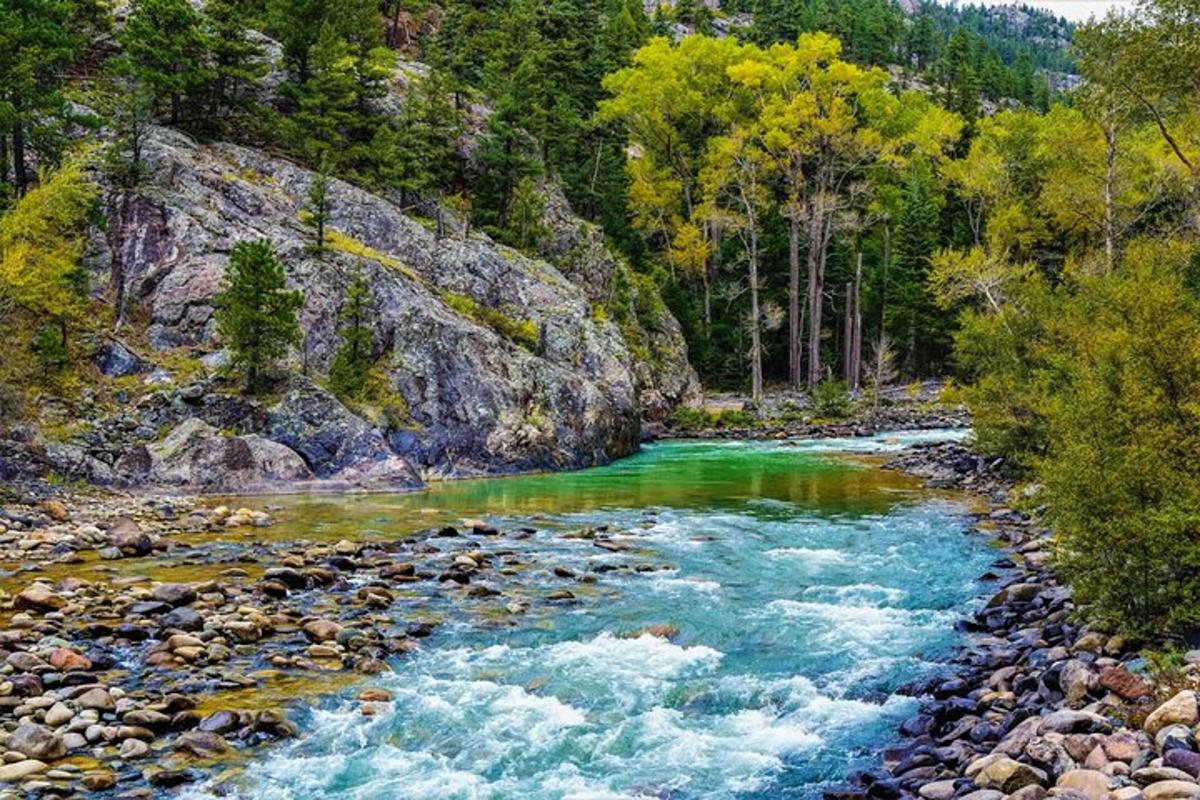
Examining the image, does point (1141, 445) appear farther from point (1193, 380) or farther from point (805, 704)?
A: point (805, 704)

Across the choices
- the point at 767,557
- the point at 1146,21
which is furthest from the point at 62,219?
the point at 1146,21

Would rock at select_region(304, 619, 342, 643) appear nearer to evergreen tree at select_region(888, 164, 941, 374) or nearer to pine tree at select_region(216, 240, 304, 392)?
pine tree at select_region(216, 240, 304, 392)

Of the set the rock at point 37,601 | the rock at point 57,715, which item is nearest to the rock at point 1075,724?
the rock at point 57,715

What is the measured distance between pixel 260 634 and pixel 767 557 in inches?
361

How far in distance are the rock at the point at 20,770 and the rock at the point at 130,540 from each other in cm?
868

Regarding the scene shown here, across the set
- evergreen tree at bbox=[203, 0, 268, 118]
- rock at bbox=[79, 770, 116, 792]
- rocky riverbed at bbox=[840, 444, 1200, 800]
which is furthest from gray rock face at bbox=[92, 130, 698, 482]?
rocky riverbed at bbox=[840, 444, 1200, 800]

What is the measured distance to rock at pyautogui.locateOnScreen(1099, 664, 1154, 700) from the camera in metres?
7.61

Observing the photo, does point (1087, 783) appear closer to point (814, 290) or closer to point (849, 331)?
point (814, 290)

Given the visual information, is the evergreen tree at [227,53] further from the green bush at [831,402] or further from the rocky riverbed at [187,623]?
the green bush at [831,402]

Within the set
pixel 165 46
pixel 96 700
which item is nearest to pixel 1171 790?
pixel 96 700

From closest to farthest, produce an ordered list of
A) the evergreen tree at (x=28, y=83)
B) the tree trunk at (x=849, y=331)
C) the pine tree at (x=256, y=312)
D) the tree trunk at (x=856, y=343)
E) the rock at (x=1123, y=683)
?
1. the rock at (x=1123, y=683)
2. the pine tree at (x=256, y=312)
3. the evergreen tree at (x=28, y=83)
4. the tree trunk at (x=856, y=343)
5. the tree trunk at (x=849, y=331)

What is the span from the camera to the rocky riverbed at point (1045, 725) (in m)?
6.25

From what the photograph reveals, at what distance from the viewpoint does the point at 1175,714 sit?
677 cm

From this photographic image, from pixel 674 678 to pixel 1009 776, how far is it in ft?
13.7
